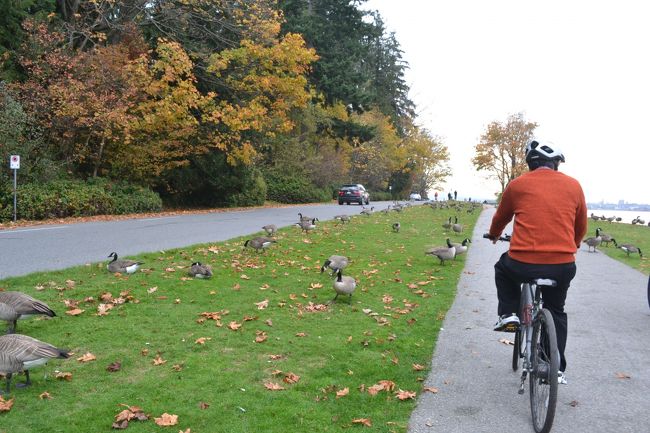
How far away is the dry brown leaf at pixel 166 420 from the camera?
13.2 feet

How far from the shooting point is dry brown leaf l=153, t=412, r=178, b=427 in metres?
4.02

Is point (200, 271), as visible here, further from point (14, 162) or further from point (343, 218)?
point (14, 162)

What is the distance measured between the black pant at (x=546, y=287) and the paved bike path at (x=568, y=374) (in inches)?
22.0

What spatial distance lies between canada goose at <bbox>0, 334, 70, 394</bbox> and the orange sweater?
428cm

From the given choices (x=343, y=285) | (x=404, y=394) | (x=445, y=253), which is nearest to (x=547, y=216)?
(x=404, y=394)

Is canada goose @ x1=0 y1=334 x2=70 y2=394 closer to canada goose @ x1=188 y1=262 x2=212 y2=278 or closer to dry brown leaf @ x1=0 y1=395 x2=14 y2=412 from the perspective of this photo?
dry brown leaf @ x1=0 y1=395 x2=14 y2=412

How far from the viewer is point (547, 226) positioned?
13.9 ft

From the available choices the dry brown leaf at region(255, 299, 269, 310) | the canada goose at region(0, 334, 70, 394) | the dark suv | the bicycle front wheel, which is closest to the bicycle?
the bicycle front wheel

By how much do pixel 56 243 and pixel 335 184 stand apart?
42.0 m

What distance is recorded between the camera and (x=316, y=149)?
52844 millimetres

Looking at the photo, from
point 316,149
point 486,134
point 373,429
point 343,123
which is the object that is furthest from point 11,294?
point 486,134

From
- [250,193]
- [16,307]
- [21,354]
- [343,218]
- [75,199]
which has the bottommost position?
[21,354]

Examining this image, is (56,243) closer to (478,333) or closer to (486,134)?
(478,333)

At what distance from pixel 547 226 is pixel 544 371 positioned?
1.17 m
